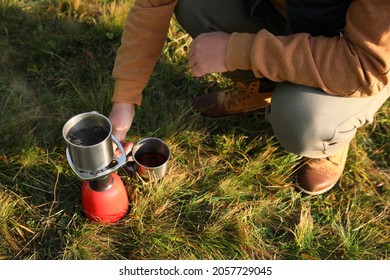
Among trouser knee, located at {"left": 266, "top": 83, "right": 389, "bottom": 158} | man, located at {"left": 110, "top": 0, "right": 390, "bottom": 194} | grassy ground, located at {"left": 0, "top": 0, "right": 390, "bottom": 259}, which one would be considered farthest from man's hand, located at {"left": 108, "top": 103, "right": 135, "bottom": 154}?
trouser knee, located at {"left": 266, "top": 83, "right": 389, "bottom": 158}

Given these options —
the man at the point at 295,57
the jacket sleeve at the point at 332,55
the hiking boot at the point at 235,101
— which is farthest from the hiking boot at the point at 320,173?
the jacket sleeve at the point at 332,55

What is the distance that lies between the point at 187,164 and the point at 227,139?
246 millimetres

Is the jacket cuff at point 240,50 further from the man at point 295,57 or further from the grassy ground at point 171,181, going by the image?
the grassy ground at point 171,181

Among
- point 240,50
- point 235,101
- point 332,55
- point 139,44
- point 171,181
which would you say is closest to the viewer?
point 332,55

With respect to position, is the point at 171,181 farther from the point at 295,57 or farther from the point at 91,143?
the point at 295,57

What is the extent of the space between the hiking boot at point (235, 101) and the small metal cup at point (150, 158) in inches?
16.4

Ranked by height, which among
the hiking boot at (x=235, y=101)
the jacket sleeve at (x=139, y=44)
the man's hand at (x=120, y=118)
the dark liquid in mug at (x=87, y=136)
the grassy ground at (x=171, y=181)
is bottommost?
the grassy ground at (x=171, y=181)

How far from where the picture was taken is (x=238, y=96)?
2.36 m

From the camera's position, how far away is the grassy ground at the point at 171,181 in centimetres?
196

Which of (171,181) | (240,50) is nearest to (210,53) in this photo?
(240,50)

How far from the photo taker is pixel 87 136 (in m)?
1.62

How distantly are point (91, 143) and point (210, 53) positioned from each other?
1.79ft

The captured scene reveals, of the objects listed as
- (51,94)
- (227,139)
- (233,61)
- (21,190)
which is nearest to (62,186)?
(21,190)

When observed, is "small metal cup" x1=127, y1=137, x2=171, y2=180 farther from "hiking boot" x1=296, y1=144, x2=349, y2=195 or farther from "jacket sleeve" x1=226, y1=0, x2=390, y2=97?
"hiking boot" x1=296, y1=144, x2=349, y2=195
